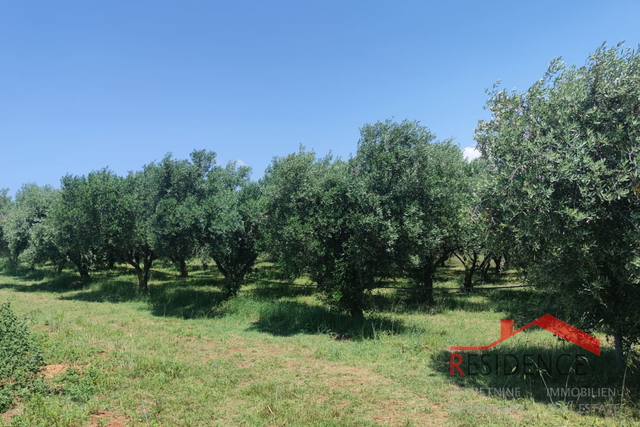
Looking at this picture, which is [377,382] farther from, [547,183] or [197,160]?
[197,160]

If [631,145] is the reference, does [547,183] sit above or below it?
below

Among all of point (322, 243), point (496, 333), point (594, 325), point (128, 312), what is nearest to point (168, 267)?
point (128, 312)

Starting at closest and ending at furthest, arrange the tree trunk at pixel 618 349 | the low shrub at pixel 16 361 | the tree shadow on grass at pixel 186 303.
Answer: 1. the low shrub at pixel 16 361
2. the tree trunk at pixel 618 349
3. the tree shadow on grass at pixel 186 303

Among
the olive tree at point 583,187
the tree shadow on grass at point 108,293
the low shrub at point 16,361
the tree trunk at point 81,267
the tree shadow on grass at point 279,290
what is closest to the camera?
the olive tree at point 583,187

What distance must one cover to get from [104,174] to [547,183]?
27176 mm

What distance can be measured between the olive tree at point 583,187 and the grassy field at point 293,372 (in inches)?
63.7

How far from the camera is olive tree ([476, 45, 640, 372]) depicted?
6.98 meters

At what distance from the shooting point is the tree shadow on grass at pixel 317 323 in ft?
45.3

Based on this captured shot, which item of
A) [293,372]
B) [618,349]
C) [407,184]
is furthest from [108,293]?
[618,349]

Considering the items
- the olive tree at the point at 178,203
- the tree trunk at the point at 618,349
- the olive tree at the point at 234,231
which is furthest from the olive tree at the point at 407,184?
the olive tree at the point at 178,203

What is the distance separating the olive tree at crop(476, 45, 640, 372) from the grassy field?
63.7 inches

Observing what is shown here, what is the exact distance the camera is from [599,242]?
732cm

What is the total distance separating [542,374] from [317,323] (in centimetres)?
848

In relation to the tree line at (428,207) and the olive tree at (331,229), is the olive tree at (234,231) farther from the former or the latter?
the olive tree at (331,229)
